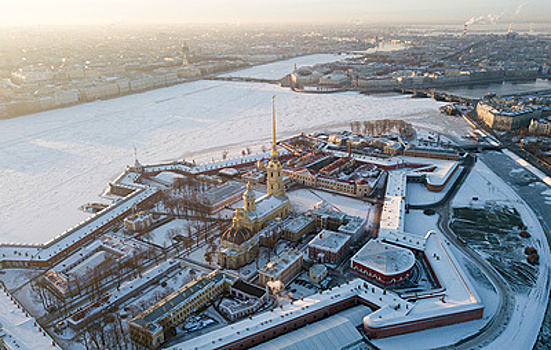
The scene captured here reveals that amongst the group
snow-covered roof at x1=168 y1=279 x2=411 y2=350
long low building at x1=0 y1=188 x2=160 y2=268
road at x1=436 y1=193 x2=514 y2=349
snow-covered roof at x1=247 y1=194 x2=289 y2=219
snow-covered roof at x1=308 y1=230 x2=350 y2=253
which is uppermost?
snow-covered roof at x1=247 y1=194 x2=289 y2=219

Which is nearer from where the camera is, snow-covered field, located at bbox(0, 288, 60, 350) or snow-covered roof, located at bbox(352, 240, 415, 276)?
snow-covered field, located at bbox(0, 288, 60, 350)

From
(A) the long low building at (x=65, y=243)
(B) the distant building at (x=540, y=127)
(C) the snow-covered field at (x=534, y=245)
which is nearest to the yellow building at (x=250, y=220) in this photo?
(A) the long low building at (x=65, y=243)

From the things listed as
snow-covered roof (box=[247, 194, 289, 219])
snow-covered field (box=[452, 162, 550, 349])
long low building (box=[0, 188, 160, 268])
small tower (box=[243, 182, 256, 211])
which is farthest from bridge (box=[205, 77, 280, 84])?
small tower (box=[243, 182, 256, 211])

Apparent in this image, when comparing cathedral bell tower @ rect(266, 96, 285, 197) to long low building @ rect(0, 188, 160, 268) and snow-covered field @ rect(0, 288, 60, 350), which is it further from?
snow-covered field @ rect(0, 288, 60, 350)

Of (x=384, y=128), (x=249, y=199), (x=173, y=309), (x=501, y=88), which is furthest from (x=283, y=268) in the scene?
(x=501, y=88)

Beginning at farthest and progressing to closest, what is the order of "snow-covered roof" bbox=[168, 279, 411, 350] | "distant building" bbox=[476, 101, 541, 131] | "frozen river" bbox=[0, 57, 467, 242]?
"distant building" bbox=[476, 101, 541, 131]
"frozen river" bbox=[0, 57, 467, 242]
"snow-covered roof" bbox=[168, 279, 411, 350]

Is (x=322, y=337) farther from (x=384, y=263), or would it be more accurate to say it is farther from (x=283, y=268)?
(x=384, y=263)
